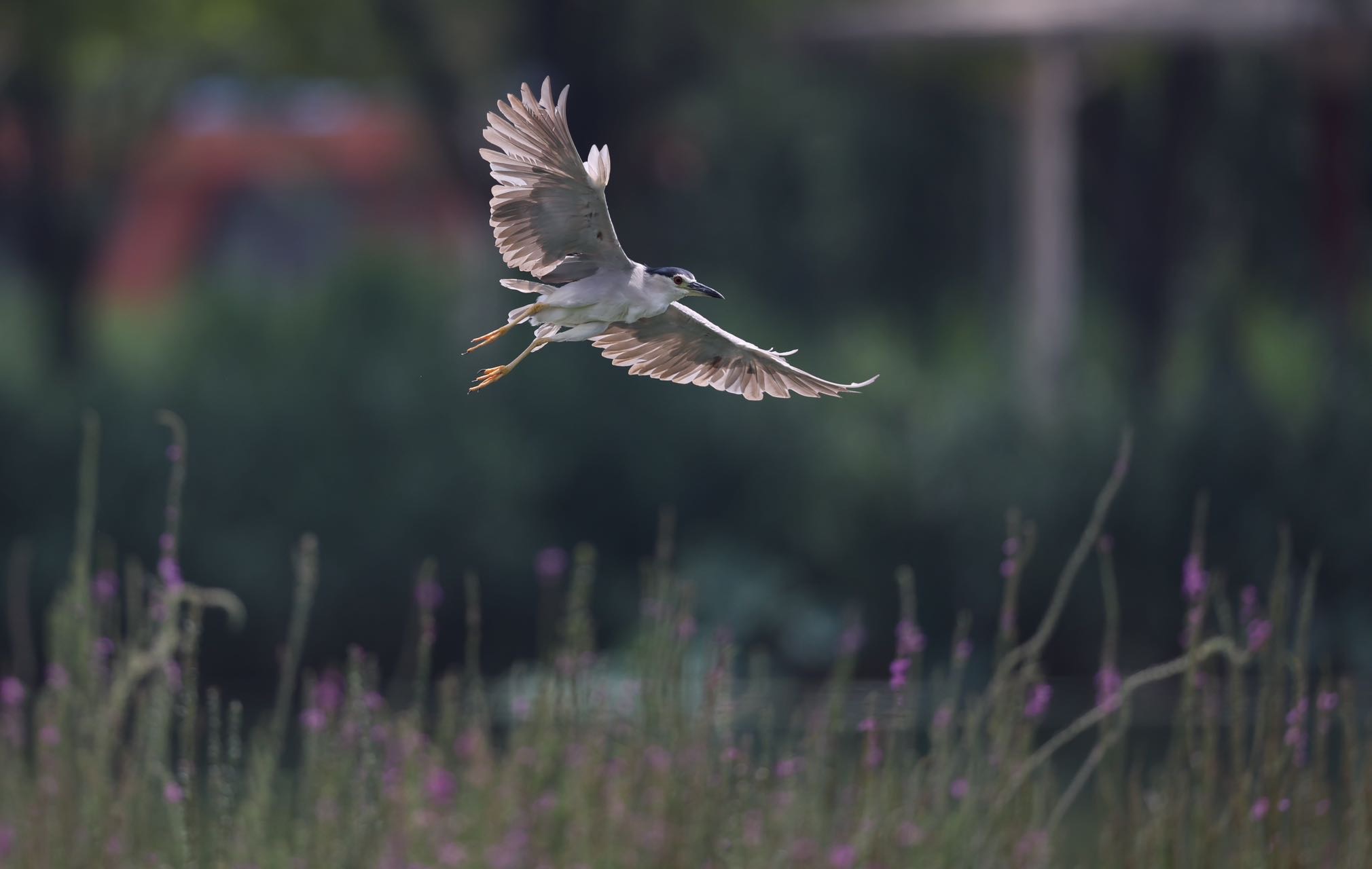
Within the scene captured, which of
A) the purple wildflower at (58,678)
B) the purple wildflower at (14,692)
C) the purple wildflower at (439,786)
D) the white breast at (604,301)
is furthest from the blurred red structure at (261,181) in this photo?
the white breast at (604,301)

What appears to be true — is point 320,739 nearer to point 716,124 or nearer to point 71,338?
point 71,338

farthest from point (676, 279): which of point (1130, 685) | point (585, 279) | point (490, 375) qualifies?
point (1130, 685)

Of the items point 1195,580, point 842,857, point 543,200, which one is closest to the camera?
point 543,200

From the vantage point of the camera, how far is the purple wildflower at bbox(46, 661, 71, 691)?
4598 mm

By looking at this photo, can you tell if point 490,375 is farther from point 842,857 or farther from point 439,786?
point 439,786

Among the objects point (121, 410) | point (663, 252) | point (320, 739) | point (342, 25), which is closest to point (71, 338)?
point (121, 410)

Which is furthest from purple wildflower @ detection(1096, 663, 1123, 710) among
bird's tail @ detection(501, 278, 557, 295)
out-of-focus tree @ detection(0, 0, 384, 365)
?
out-of-focus tree @ detection(0, 0, 384, 365)

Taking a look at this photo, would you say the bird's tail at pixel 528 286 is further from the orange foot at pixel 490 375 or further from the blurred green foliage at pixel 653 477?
the blurred green foliage at pixel 653 477

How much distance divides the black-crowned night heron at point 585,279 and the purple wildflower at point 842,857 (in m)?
1.13

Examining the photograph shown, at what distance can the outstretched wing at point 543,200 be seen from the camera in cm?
352

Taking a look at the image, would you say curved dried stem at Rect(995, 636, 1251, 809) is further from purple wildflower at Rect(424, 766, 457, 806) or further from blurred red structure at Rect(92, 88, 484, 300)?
blurred red structure at Rect(92, 88, 484, 300)

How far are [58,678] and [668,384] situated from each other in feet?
30.4

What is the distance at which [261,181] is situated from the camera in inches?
1297

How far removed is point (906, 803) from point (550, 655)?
913 millimetres
